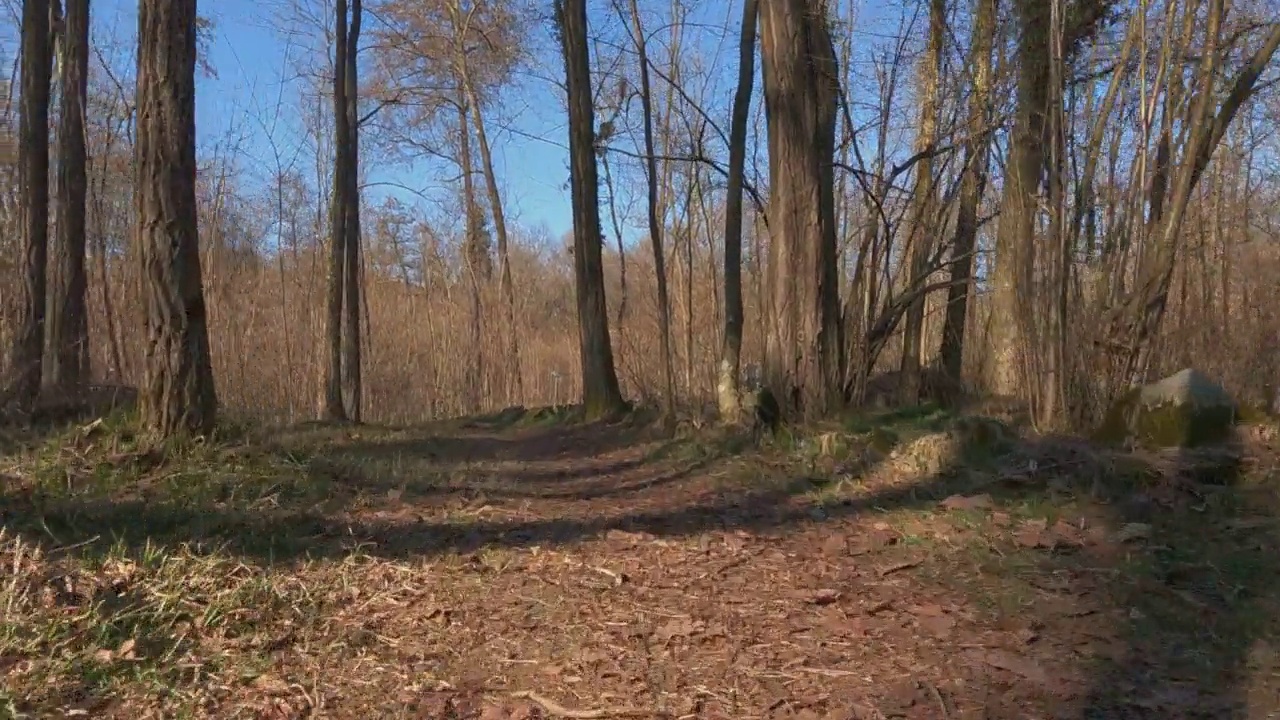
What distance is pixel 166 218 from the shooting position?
21.2ft

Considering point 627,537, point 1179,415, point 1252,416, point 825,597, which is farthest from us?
point 1252,416

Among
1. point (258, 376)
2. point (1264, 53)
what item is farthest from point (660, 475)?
point (258, 376)

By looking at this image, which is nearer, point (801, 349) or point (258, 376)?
point (801, 349)

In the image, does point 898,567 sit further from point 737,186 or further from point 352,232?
point 352,232

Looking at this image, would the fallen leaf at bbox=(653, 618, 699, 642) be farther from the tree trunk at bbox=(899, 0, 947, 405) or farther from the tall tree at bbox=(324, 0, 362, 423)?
the tall tree at bbox=(324, 0, 362, 423)

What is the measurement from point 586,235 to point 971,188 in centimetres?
471

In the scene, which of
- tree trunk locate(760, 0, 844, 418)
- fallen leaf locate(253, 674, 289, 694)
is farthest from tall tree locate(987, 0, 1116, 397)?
fallen leaf locate(253, 674, 289, 694)

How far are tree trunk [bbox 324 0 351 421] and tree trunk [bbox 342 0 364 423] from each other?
0.10 meters

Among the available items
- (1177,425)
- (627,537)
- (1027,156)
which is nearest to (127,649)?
(627,537)

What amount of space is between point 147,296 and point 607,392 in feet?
21.5

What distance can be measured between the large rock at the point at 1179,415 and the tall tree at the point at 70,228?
9.45 metres

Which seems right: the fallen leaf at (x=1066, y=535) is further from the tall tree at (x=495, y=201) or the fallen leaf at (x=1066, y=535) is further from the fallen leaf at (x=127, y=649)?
the tall tree at (x=495, y=201)

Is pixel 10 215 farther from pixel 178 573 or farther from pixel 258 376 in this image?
pixel 178 573

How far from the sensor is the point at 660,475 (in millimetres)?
7980
